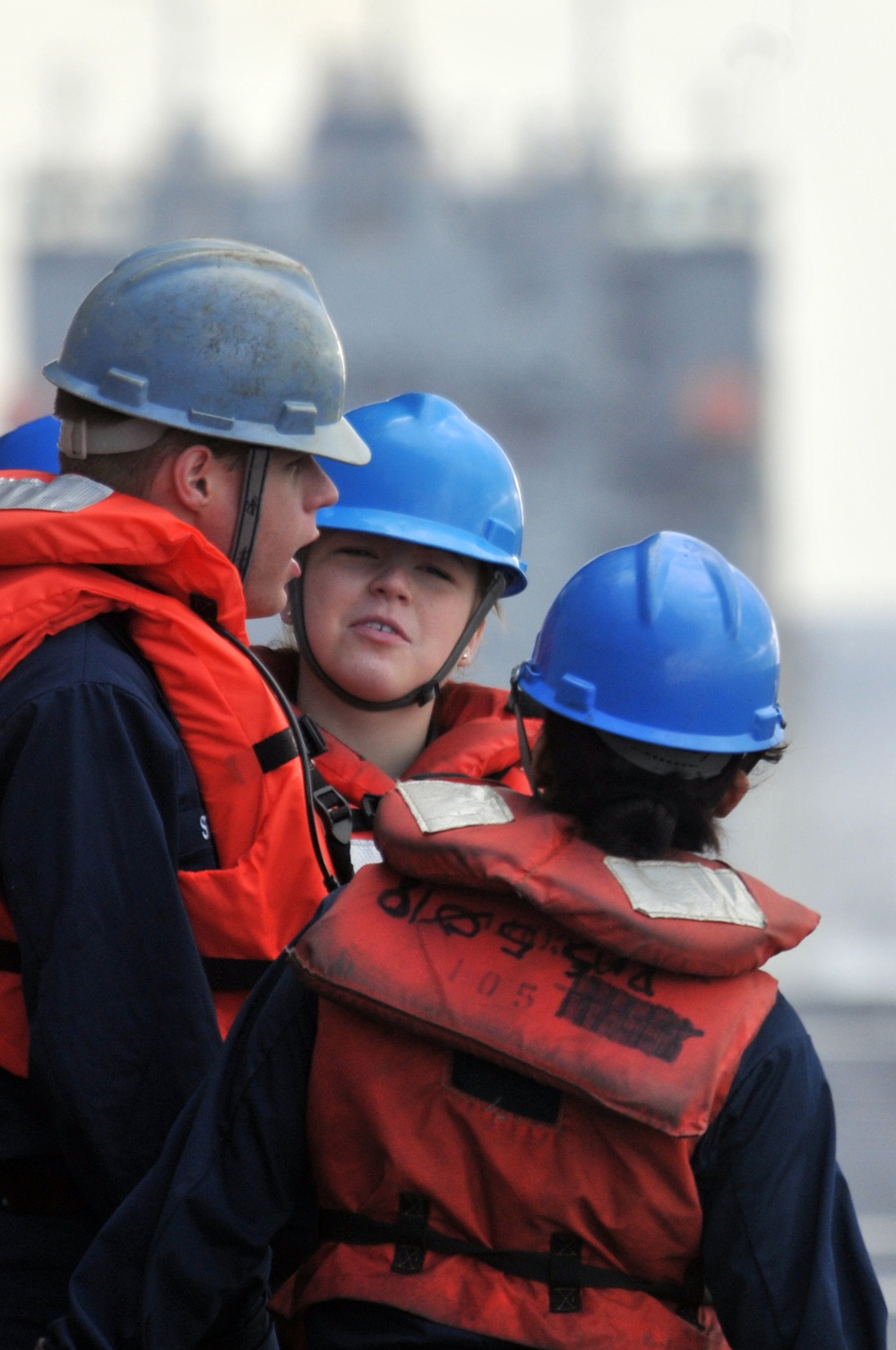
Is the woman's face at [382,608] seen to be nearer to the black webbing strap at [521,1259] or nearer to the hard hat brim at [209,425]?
the hard hat brim at [209,425]

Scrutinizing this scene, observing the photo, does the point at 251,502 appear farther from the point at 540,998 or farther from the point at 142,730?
the point at 540,998

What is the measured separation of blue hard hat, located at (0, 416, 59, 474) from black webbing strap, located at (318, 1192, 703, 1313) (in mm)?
2205

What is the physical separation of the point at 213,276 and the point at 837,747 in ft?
209

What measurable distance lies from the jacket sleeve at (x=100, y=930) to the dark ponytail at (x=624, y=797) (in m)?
0.48

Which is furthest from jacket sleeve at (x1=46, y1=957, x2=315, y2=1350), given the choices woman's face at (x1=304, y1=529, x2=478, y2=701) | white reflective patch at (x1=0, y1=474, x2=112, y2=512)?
woman's face at (x1=304, y1=529, x2=478, y2=701)

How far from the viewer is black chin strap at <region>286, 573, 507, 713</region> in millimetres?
2768

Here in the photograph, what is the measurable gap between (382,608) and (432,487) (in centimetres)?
27

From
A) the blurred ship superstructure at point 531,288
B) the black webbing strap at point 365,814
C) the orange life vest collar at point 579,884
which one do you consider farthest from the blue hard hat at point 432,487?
the blurred ship superstructure at point 531,288

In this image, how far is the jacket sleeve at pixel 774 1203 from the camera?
64.6 inches

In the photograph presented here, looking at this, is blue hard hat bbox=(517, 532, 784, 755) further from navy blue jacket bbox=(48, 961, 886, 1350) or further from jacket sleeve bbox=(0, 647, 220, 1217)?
jacket sleeve bbox=(0, 647, 220, 1217)

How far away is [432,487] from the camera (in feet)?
9.41

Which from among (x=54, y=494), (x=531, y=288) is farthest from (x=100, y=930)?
(x=531, y=288)

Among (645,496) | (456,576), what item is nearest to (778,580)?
(645,496)

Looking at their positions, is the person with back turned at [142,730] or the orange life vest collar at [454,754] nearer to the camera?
the person with back turned at [142,730]
